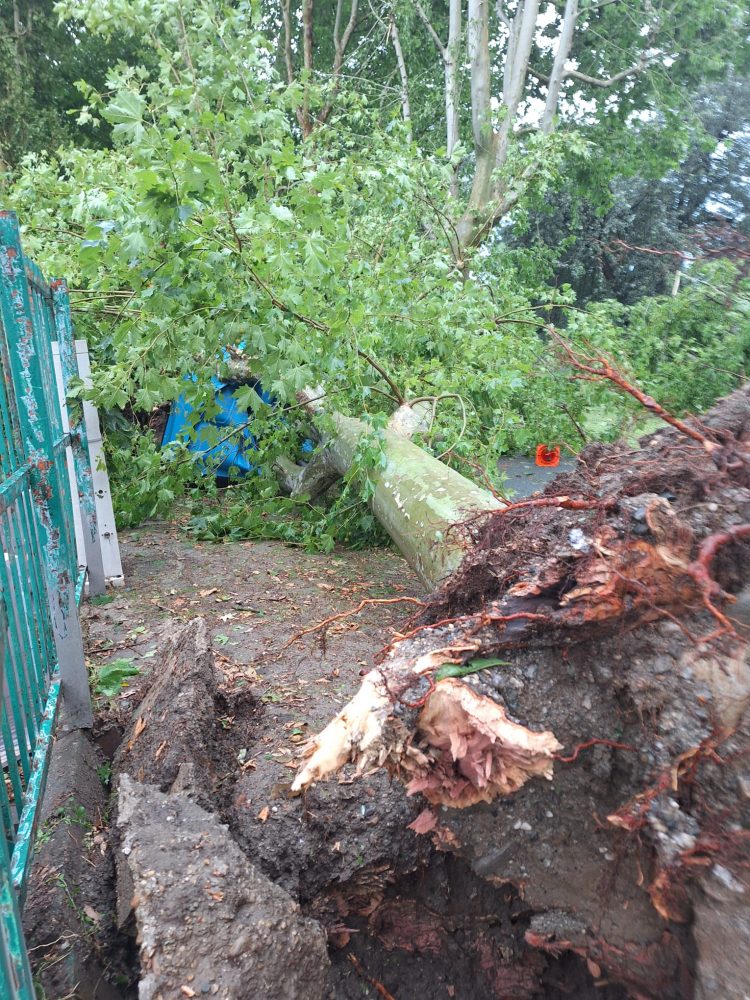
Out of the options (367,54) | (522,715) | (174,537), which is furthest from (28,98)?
(522,715)

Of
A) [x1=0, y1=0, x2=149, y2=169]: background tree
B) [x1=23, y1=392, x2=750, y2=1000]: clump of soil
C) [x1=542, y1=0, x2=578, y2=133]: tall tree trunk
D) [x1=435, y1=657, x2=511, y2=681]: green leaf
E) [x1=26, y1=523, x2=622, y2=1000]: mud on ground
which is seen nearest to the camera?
[x1=23, y1=392, x2=750, y2=1000]: clump of soil

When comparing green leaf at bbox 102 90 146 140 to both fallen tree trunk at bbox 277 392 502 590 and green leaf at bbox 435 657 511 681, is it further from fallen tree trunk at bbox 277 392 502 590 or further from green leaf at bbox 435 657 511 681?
green leaf at bbox 435 657 511 681

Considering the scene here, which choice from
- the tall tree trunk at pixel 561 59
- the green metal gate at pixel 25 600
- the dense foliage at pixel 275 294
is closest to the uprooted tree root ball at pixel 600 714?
the green metal gate at pixel 25 600

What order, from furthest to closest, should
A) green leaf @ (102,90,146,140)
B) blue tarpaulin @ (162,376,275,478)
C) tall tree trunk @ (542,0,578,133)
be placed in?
tall tree trunk @ (542,0,578,133), blue tarpaulin @ (162,376,275,478), green leaf @ (102,90,146,140)

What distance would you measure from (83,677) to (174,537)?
3114 mm

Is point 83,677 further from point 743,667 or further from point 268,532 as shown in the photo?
point 268,532

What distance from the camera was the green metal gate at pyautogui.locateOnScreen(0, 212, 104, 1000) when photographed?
157cm

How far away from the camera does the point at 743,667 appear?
1617 mm

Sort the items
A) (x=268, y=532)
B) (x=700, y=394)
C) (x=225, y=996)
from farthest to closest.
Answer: (x=700, y=394) → (x=268, y=532) → (x=225, y=996)

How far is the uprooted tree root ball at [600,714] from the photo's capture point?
5.23 ft

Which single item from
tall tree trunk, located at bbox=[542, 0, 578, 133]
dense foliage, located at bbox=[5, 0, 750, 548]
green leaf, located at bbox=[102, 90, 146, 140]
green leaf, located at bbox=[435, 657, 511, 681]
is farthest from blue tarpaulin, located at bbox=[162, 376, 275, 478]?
tall tree trunk, located at bbox=[542, 0, 578, 133]

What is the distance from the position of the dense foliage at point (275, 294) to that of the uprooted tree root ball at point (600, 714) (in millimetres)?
1265

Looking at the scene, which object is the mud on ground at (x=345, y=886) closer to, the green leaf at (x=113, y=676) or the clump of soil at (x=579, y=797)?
the clump of soil at (x=579, y=797)

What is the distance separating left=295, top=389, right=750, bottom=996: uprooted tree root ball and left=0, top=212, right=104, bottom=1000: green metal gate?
2.28 feet
